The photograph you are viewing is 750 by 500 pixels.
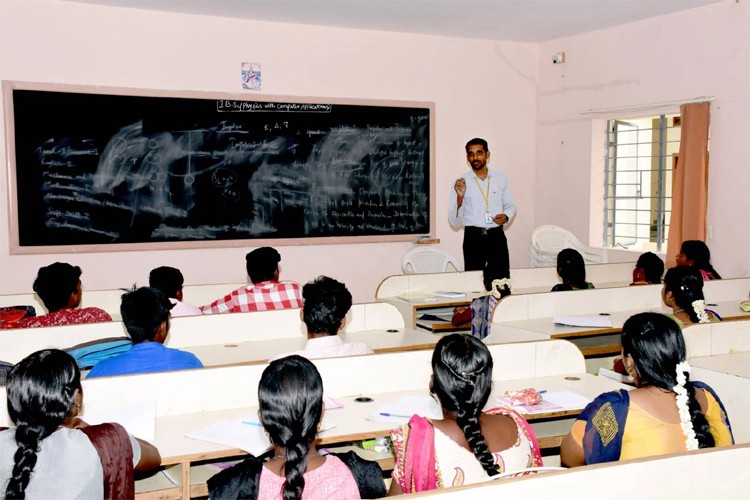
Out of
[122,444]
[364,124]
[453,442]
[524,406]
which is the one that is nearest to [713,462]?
[453,442]

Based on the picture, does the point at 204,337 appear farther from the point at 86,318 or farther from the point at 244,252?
the point at 244,252

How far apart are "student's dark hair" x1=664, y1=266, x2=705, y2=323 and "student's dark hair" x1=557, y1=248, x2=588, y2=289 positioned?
102 cm

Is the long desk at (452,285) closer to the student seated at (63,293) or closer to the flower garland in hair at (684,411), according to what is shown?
the student seated at (63,293)

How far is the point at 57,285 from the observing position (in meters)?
3.83

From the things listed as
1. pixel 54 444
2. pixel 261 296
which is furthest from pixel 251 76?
pixel 54 444

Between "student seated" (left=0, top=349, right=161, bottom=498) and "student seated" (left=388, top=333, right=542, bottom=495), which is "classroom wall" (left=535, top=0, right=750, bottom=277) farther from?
"student seated" (left=0, top=349, right=161, bottom=498)

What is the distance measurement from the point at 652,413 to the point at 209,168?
5367 millimetres

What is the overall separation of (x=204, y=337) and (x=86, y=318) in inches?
21.2

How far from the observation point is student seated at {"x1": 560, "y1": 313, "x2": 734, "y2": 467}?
2041mm

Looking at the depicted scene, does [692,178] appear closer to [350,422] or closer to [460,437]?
[350,422]

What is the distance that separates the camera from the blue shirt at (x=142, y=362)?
9.22ft

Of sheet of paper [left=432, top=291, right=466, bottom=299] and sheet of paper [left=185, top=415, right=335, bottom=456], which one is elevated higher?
sheet of paper [left=432, top=291, right=466, bottom=299]

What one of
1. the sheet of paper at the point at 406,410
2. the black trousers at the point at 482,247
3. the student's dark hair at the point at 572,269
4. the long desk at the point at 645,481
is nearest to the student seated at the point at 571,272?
the student's dark hair at the point at 572,269

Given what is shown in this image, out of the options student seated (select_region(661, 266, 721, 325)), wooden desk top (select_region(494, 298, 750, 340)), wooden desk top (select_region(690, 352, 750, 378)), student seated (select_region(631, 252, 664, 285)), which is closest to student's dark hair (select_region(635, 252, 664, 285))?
student seated (select_region(631, 252, 664, 285))
